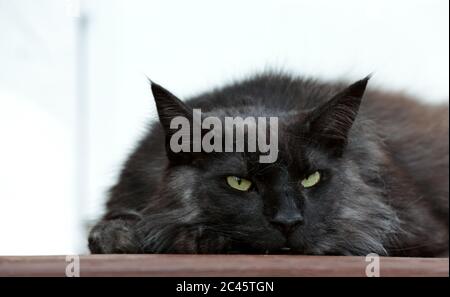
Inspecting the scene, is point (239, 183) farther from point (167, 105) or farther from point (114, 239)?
point (114, 239)

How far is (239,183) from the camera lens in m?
1.45

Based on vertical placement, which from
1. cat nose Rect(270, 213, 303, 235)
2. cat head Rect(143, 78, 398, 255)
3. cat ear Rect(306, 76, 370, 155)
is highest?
cat ear Rect(306, 76, 370, 155)

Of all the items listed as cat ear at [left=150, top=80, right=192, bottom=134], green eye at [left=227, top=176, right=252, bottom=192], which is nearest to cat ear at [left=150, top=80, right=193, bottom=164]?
cat ear at [left=150, top=80, right=192, bottom=134]

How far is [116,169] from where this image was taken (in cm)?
220

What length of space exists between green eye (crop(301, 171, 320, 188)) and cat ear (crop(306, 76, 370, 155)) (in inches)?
3.2

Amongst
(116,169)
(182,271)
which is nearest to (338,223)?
(182,271)

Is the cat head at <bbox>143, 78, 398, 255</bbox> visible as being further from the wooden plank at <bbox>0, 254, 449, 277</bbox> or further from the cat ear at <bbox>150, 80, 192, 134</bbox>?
the wooden plank at <bbox>0, 254, 449, 277</bbox>

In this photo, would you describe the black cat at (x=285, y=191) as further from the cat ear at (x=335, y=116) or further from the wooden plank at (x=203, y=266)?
the wooden plank at (x=203, y=266)

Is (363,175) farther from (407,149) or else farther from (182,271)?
(182,271)

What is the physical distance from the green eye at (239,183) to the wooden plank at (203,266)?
0.25 metres

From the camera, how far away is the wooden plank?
1.17 m

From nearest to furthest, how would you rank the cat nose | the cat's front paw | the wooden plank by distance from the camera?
the wooden plank
the cat nose
the cat's front paw

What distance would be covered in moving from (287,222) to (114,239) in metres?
0.51

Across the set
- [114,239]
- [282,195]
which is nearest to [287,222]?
[282,195]
